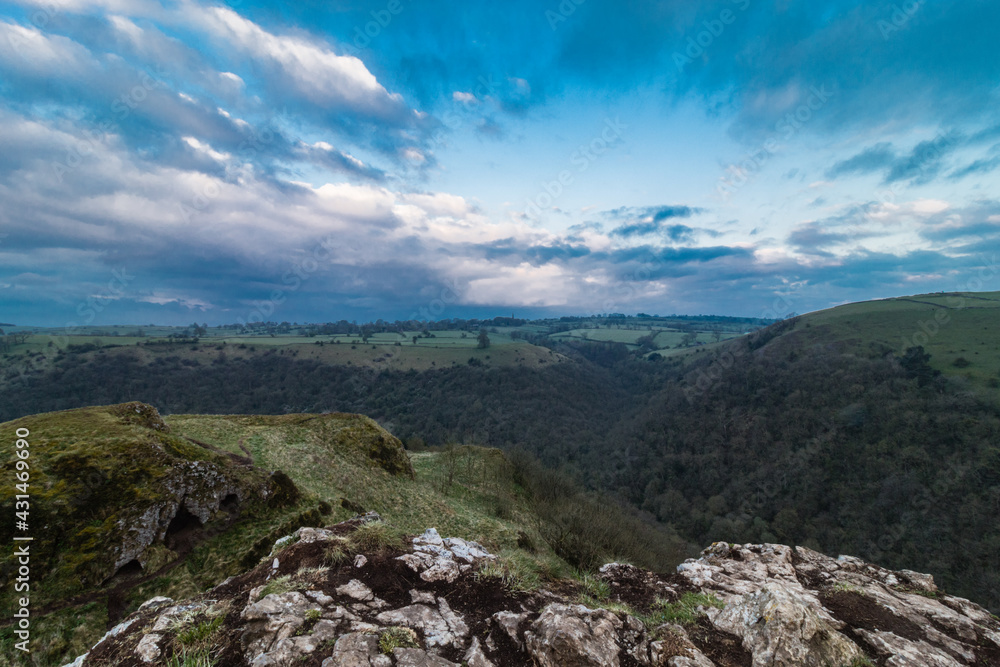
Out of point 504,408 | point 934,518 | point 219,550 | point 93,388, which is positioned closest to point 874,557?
point 934,518

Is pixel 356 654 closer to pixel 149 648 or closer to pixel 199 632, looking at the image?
pixel 199 632

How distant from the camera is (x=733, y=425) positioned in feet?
317

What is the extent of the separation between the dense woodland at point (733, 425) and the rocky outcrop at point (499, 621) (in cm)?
5461

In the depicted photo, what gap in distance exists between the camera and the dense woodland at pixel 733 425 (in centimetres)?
5528

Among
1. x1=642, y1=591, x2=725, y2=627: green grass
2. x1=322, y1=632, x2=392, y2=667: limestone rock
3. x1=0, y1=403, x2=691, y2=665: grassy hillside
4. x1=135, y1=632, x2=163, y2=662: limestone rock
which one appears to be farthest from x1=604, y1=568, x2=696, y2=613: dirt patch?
x1=135, y1=632, x2=163, y2=662: limestone rock

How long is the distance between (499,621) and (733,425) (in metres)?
113

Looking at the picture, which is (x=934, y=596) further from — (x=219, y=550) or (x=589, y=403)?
(x=589, y=403)

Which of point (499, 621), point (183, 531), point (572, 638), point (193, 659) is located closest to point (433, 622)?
point (499, 621)

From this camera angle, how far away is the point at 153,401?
385 feet

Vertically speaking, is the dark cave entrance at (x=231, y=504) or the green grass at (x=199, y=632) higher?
the green grass at (x=199, y=632)

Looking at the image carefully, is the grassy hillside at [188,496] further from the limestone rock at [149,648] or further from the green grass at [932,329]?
the green grass at [932,329]

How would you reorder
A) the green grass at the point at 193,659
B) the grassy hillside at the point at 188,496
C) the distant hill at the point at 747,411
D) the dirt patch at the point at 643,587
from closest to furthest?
the green grass at the point at 193,659 → the dirt patch at the point at 643,587 → the grassy hillside at the point at 188,496 → the distant hill at the point at 747,411

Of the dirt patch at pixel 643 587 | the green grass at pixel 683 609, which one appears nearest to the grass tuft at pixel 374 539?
the dirt patch at pixel 643 587

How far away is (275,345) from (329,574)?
608 ft
